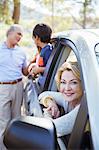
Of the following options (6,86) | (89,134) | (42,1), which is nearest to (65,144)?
(89,134)

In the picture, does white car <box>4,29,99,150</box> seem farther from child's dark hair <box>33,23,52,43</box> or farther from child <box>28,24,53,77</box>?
child's dark hair <box>33,23,52,43</box>

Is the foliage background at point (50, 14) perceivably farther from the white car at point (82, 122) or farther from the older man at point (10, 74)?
the white car at point (82, 122)

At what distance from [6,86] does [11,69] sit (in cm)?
21

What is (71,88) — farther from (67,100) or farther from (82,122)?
(82,122)

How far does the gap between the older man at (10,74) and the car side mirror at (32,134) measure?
2912mm

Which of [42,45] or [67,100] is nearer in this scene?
[67,100]

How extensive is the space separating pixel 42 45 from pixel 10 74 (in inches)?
29.2

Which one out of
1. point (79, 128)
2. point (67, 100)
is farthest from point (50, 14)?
point (79, 128)

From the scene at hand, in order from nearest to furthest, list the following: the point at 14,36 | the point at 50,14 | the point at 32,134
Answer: the point at 32,134 → the point at 14,36 → the point at 50,14

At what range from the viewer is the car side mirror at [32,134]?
176 cm

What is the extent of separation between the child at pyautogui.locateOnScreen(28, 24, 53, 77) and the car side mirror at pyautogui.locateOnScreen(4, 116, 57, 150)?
6.41 ft

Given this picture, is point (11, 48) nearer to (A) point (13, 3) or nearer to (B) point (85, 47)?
(B) point (85, 47)

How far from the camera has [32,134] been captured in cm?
180

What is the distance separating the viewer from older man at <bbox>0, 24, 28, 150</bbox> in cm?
477
